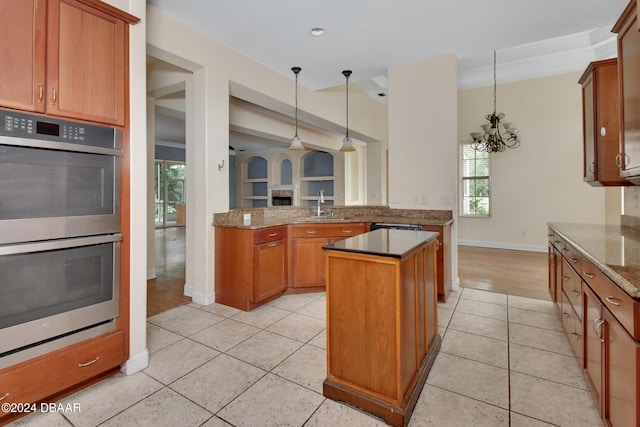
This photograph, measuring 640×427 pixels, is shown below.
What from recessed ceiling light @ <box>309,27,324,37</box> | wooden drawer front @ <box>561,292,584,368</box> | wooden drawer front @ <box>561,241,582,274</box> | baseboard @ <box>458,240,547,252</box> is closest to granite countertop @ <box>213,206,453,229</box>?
wooden drawer front @ <box>561,241,582,274</box>

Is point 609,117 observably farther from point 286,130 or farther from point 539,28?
point 286,130

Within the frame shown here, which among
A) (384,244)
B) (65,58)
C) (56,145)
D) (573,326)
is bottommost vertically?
(573,326)

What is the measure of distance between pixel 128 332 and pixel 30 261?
0.70 m

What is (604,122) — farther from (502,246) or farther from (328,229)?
(502,246)

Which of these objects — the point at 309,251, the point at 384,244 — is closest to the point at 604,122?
the point at 384,244

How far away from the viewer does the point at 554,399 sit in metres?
1.75

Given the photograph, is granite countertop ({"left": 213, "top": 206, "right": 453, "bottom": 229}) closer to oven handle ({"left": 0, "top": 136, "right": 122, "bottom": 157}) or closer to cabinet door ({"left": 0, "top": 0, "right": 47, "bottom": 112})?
oven handle ({"left": 0, "top": 136, "right": 122, "bottom": 157})

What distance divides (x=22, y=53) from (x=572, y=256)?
3387 mm

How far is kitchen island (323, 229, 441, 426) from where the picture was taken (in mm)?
1574

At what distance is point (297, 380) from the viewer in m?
1.95

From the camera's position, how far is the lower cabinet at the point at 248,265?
3.08 meters

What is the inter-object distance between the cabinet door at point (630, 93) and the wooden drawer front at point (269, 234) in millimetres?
2817

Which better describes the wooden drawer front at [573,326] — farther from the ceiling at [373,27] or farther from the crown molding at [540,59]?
the crown molding at [540,59]

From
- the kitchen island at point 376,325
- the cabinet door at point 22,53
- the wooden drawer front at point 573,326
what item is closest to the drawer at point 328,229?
the kitchen island at point 376,325
